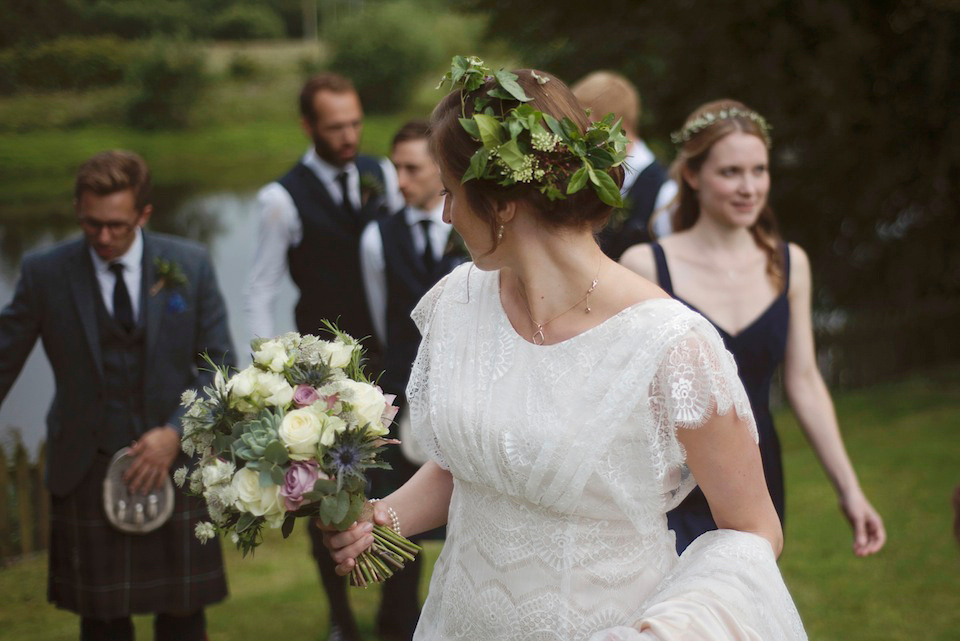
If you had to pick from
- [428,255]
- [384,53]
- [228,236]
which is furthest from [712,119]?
[384,53]

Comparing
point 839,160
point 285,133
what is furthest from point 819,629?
point 839,160

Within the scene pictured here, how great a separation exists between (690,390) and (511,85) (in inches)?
31.4

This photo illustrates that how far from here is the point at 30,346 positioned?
4387mm

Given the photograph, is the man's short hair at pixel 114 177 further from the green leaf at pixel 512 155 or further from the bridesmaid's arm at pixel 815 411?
the bridesmaid's arm at pixel 815 411

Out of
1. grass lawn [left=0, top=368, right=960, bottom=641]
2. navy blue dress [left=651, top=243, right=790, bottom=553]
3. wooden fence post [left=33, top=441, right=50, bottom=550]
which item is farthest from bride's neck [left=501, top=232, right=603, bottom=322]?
wooden fence post [left=33, top=441, right=50, bottom=550]

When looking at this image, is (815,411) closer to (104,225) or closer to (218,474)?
(218,474)

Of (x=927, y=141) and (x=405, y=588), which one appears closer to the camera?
(x=405, y=588)

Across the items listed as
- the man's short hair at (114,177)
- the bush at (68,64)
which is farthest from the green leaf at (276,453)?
the bush at (68,64)

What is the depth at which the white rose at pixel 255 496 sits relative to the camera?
2.41 m

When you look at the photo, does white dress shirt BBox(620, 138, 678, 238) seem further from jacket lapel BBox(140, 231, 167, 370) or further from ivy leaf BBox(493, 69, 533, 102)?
ivy leaf BBox(493, 69, 533, 102)

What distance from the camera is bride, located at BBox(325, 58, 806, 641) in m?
2.43

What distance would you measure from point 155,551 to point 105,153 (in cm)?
162

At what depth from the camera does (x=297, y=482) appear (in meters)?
2.41

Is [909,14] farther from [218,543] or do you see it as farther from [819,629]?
[218,543]
